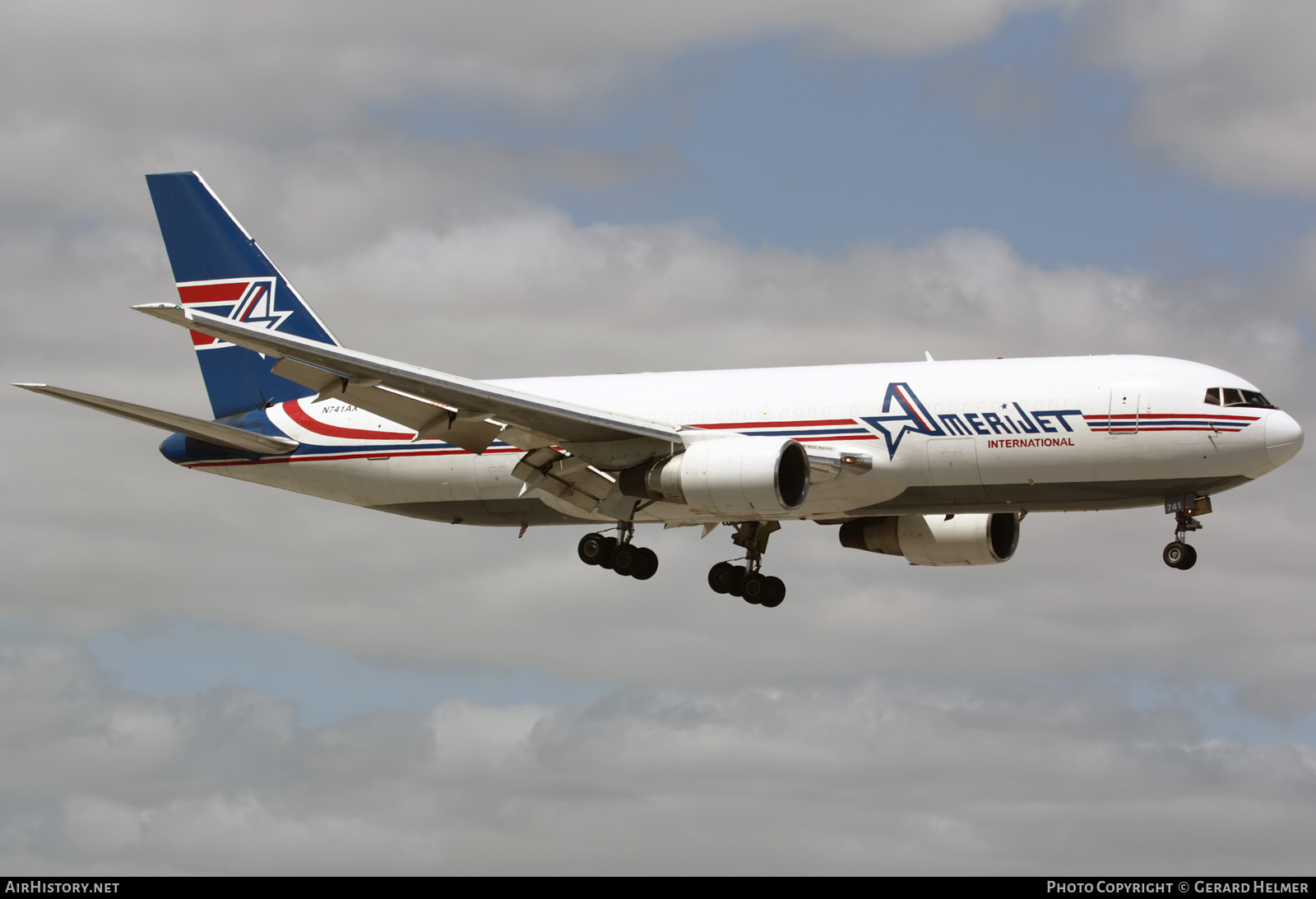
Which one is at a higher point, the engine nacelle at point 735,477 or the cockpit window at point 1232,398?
the cockpit window at point 1232,398

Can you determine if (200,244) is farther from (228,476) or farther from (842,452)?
(842,452)

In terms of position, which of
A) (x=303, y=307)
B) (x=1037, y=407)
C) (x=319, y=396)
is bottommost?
(x=319, y=396)

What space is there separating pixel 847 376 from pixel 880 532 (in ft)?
25.3

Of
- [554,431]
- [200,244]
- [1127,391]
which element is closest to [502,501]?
[554,431]

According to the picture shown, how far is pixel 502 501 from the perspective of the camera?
Answer: 5003 centimetres

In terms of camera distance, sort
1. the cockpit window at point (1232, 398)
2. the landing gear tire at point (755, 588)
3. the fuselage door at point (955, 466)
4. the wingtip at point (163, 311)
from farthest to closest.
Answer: the landing gear tire at point (755, 588)
the fuselage door at point (955, 466)
the cockpit window at point (1232, 398)
the wingtip at point (163, 311)

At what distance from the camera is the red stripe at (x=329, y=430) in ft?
165

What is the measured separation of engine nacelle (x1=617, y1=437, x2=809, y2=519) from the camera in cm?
4350

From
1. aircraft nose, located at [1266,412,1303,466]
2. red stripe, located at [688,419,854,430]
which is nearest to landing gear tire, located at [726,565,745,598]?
red stripe, located at [688,419,854,430]

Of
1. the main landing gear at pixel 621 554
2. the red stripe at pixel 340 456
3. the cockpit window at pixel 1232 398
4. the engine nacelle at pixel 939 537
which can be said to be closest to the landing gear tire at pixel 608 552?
the main landing gear at pixel 621 554

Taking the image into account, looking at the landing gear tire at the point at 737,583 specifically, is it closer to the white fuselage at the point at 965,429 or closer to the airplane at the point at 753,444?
the airplane at the point at 753,444

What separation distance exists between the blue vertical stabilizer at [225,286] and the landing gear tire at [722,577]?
43.6 ft

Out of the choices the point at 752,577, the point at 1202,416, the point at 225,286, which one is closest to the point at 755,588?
the point at 752,577

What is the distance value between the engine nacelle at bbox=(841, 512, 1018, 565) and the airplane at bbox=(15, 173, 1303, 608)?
7cm
